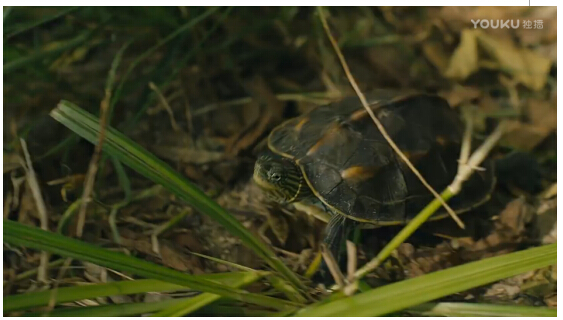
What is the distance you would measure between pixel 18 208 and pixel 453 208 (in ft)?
2.35

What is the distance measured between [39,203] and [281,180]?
386 millimetres

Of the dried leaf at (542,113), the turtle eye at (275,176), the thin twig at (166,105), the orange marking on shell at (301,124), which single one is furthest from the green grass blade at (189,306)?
the dried leaf at (542,113)

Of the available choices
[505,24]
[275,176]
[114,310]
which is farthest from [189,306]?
[505,24]

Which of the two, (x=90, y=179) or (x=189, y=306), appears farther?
(x=90, y=179)

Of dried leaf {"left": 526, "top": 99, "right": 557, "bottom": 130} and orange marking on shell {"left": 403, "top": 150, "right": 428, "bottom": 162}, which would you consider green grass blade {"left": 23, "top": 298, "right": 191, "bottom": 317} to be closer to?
orange marking on shell {"left": 403, "top": 150, "right": 428, "bottom": 162}

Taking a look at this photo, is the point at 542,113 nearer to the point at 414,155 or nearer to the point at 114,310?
the point at 414,155

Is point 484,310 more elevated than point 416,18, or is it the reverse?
point 416,18

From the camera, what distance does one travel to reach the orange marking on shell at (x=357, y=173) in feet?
2.53

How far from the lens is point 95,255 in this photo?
60cm

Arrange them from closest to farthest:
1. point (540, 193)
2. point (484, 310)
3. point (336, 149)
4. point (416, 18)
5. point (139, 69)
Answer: point (484, 310), point (336, 149), point (540, 193), point (139, 69), point (416, 18)

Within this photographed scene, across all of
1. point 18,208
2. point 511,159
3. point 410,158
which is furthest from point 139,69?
point 511,159

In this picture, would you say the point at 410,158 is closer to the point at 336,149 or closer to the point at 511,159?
the point at 336,149

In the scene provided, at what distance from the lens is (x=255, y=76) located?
1120 millimetres

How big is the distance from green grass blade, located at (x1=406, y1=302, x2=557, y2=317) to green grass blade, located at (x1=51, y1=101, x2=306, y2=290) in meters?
0.17
